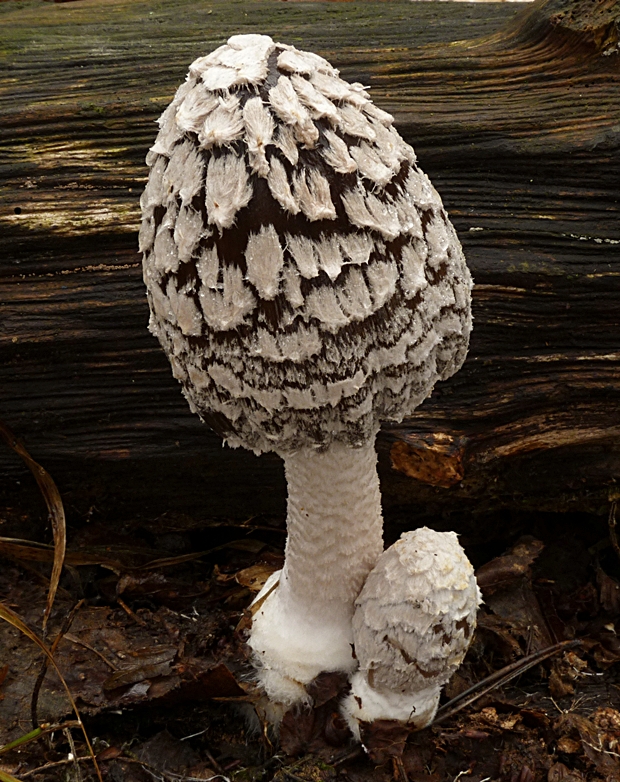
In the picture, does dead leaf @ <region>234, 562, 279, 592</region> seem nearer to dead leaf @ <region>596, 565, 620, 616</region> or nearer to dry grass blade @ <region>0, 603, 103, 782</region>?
dry grass blade @ <region>0, 603, 103, 782</region>

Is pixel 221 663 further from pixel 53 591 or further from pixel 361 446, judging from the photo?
pixel 361 446

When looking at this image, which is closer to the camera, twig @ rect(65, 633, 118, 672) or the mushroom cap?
the mushroom cap

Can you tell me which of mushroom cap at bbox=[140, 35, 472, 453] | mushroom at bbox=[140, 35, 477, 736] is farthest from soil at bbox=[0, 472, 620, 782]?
mushroom cap at bbox=[140, 35, 472, 453]

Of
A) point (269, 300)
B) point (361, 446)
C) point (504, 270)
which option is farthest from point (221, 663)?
point (504, 270)

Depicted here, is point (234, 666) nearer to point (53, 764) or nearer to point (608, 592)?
point (53, 764)

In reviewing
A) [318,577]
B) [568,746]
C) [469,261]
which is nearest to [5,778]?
[318,577]

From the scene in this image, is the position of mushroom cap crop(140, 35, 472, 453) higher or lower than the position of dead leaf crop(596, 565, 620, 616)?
higher
